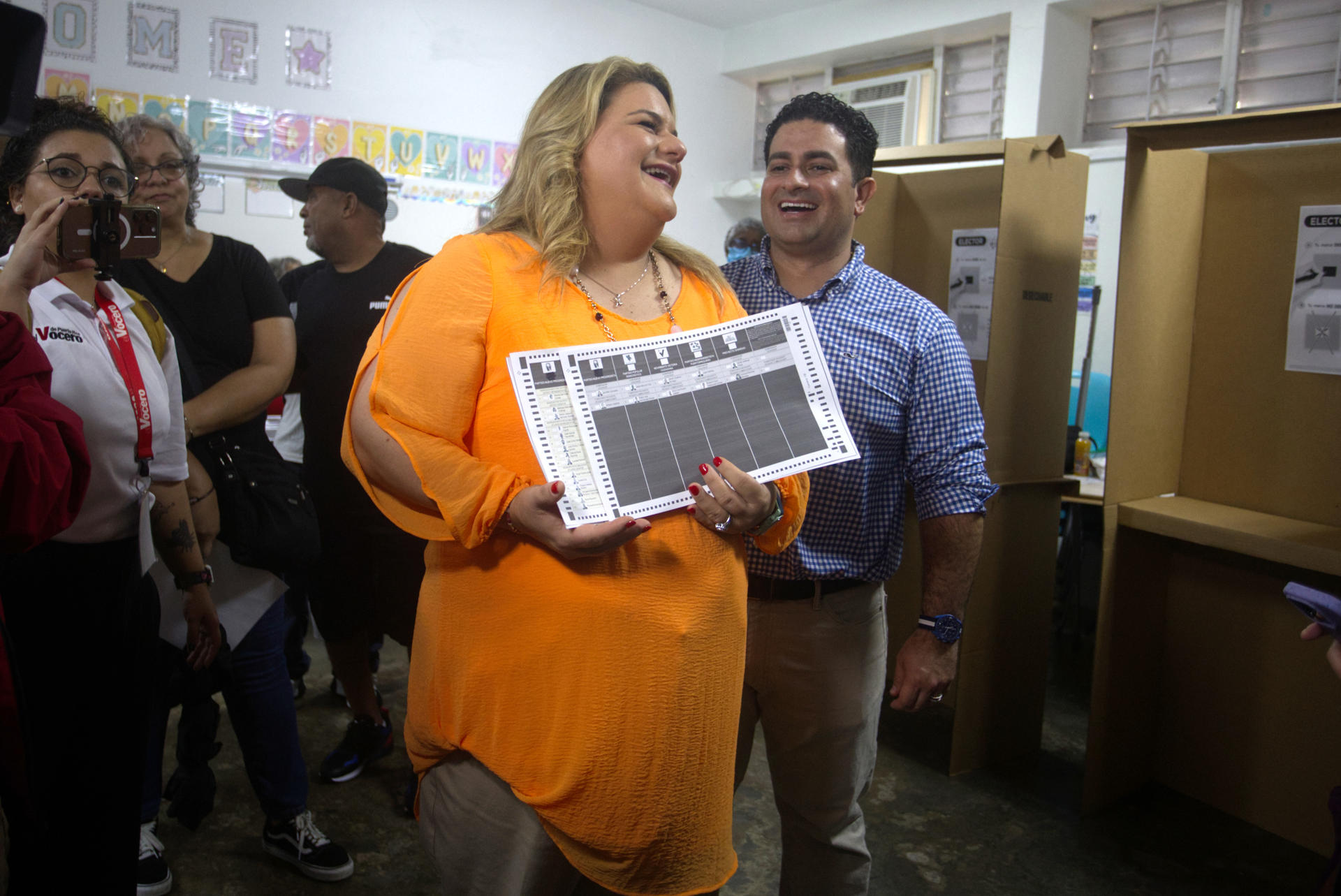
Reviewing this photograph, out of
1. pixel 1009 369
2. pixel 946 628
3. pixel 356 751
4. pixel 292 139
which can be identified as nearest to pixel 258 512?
pixel 356 751

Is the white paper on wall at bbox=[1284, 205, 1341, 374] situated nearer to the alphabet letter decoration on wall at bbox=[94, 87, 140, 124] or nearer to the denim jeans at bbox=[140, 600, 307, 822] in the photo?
the denim jeans at bbox=[140, 600, 307, 822]

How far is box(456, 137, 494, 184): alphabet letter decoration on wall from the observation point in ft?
20.1

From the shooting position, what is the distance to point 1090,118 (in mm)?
5801

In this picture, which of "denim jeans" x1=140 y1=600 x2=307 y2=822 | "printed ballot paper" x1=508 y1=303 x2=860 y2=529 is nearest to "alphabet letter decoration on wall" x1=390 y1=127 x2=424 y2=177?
"denim jeans" x1=140 y1=600 x2=307 y2=822

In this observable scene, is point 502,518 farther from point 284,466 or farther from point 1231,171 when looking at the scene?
point 1231,171

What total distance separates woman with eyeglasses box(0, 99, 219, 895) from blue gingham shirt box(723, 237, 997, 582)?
3.42ft

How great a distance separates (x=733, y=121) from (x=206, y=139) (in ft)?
14.1

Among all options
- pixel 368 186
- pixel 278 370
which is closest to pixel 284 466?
pixel 278 370

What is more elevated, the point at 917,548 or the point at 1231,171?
the point at 1231,171

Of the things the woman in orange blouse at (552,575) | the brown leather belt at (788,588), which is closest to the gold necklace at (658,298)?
the woman in orange blouse at (552,575)

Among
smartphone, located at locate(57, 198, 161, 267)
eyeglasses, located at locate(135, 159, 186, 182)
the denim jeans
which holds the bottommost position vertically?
the denim jeans

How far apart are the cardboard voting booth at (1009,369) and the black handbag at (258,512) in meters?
1.92

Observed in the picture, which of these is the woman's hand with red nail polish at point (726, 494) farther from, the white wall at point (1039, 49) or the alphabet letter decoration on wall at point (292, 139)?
the alphabet letter decoration on wall at point (292, 139)

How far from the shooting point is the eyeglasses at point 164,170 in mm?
2035
